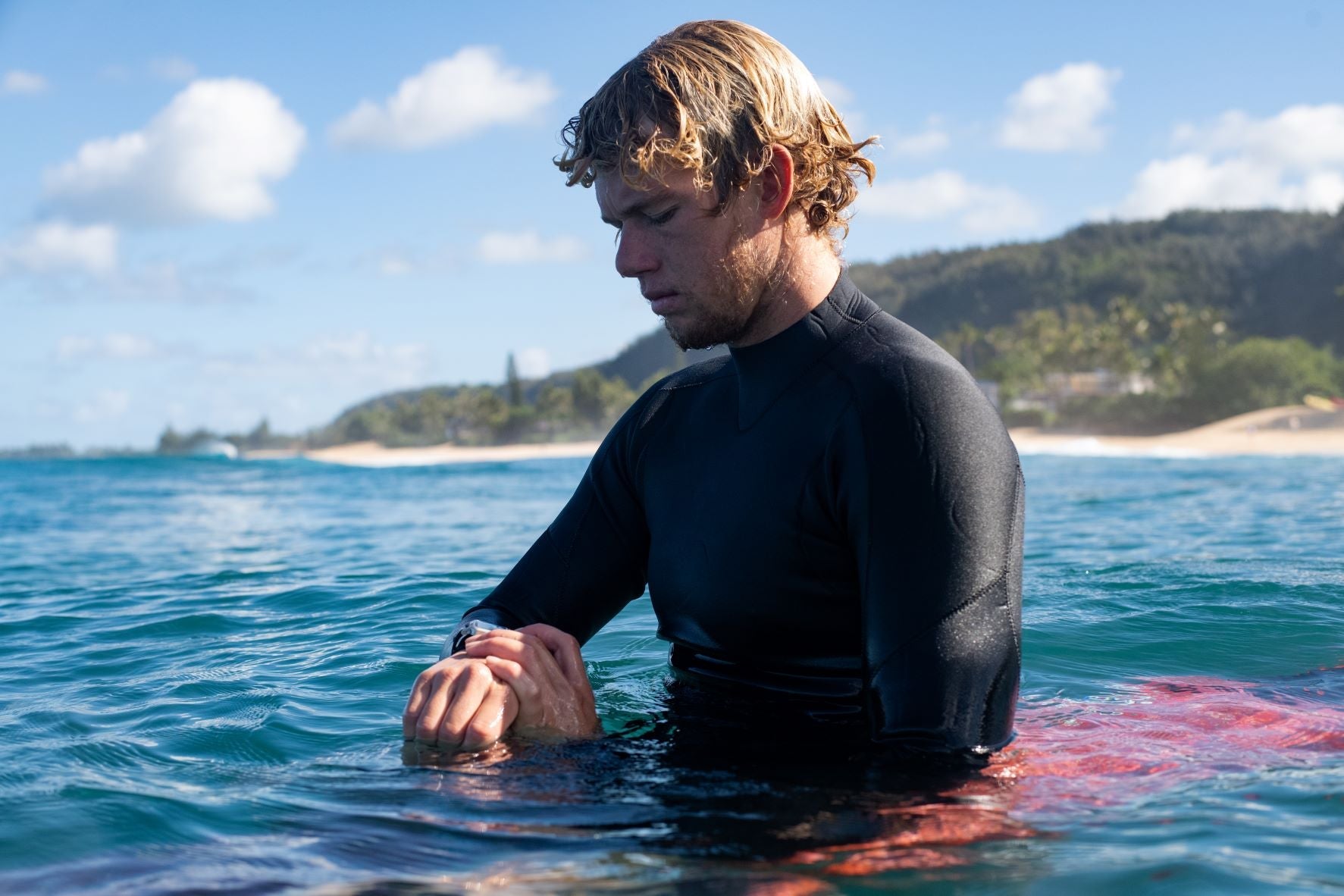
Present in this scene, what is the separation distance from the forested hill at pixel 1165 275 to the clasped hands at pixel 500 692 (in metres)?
93.2

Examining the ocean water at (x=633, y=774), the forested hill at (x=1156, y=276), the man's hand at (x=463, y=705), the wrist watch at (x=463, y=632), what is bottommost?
the ocean water at (x=633, y=774)

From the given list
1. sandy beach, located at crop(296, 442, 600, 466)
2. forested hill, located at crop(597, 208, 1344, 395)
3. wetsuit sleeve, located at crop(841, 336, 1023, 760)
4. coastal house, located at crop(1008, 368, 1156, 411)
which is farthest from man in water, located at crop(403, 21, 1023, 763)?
forested hill, located at crop(597, 208, 1344, 395)

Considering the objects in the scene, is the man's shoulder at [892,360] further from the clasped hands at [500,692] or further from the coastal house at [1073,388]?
the coastal house at [1073,388]

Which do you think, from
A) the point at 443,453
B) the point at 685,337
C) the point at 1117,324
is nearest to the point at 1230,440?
the point at 1117,324

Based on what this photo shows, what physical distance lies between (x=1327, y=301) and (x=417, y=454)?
3088 inches

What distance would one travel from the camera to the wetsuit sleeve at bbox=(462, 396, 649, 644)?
2.97 metres

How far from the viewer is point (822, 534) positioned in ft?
7.97

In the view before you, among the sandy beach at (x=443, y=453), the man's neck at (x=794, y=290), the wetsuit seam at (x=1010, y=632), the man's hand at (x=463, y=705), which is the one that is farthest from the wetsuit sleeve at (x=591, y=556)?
the sandy beach at (x=443, y=453)

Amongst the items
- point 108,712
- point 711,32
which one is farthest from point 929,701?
point 108,712

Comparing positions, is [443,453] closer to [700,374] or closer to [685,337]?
[700,374]

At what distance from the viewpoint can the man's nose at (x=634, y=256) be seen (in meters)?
2.51

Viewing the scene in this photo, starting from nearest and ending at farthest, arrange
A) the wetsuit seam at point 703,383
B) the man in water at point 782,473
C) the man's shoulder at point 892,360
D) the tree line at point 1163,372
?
the man in water at point 782,473 < the man's shoulder at point 892,360 < the wetsuit seam at point 703,383 < the tree line at point 1163,372

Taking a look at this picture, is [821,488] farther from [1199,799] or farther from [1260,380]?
[1260,380]

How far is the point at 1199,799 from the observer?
250cm
